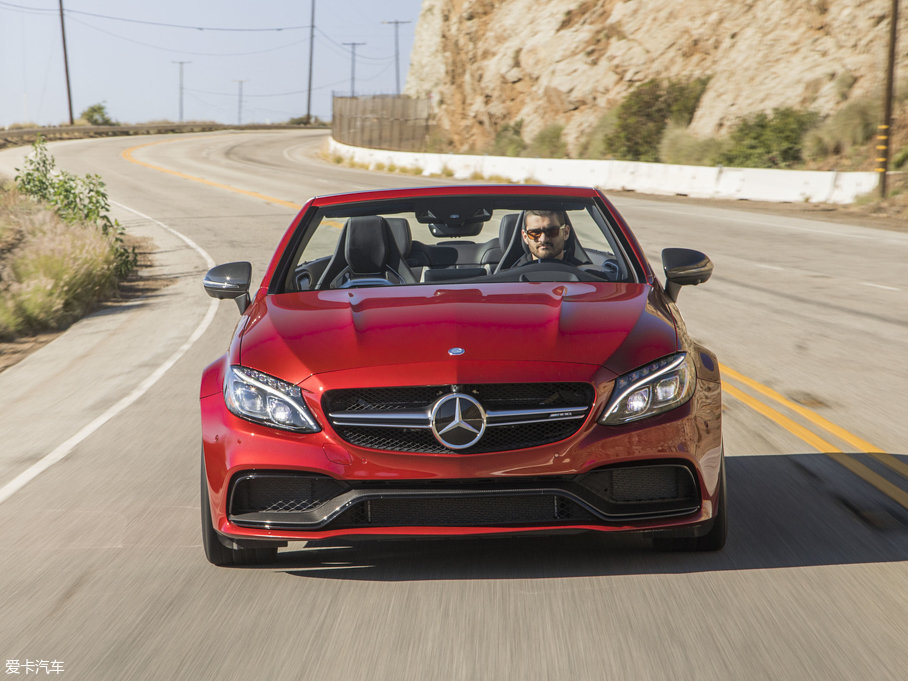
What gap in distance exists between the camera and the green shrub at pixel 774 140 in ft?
117

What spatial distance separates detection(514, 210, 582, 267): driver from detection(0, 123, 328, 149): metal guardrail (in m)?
62.0

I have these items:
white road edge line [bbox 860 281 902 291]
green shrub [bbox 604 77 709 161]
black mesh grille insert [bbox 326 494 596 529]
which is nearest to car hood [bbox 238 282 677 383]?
black mesh grille insert [bbox 326 494 596 529]

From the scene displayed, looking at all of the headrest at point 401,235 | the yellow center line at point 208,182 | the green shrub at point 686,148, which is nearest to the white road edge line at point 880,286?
the headrest at point 401,235

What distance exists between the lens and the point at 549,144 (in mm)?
51406

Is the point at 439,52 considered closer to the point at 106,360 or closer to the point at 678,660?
the point at 106,360

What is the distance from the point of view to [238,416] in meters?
4.19

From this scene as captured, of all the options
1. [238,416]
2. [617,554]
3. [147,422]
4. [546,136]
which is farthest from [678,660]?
[546,136]

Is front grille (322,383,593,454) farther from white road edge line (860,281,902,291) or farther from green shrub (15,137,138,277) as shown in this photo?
green shrub (15,137,138,277)

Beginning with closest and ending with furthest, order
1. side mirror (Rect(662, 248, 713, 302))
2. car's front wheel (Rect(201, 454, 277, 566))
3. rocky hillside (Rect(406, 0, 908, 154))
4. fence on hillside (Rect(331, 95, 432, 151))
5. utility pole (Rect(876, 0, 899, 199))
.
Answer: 1. car's front wheel (Rect(201, 454, 277, 566))
2. side mirror (Rect(662, 248, 713, 302))
3. utility pole (Rect(876, 0, 899, 199))
4. rocky hillside (Rect(406, 0, 908, 154))
5. fence on hillside (Rect(331, 95, 432, 151))

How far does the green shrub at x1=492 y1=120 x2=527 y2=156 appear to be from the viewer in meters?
54.1

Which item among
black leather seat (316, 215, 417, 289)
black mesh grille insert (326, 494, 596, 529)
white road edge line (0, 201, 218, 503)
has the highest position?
black leather seat (316, 215, 417, 289)

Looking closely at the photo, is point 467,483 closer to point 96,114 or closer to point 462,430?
point 462,430

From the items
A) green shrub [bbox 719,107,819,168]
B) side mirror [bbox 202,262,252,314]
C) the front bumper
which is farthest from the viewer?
green shrub [bbox 719,107,819,168]

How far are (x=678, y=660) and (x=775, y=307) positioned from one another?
30.8ft
